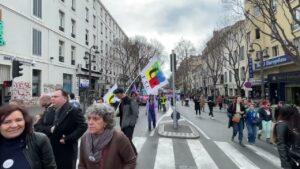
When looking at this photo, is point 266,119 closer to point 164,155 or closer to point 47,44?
point 164,155

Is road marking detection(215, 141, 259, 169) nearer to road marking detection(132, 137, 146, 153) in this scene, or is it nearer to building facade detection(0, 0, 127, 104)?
road marking detection(132, 137, 146, 153)

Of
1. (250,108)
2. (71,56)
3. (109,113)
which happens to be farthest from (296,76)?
(109,113)

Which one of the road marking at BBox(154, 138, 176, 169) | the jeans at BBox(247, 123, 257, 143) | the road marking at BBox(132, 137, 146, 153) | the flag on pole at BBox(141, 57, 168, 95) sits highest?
the flag on pole at BBox(141, 57, 168, 95)

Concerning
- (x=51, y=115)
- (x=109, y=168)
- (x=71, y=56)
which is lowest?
(x=109, y=168)

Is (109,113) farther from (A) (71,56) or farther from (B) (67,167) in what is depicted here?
(A) (71,56)

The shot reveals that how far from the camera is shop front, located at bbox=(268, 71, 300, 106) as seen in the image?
28.9m

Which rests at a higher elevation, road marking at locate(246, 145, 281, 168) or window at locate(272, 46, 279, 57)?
window at locate(272, 46, 279, 57)

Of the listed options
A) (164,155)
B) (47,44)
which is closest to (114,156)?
(164,155)

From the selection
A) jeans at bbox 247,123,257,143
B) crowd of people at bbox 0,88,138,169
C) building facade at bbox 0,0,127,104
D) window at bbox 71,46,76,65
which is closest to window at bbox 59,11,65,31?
building facade at bbox 0,0,127,104

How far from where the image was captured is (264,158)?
8.83 m

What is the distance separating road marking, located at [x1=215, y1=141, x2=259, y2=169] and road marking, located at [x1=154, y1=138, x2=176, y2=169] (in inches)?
63.3

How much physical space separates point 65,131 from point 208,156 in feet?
17.5

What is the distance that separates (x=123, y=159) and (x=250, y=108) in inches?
377

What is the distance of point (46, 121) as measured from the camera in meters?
5.01
